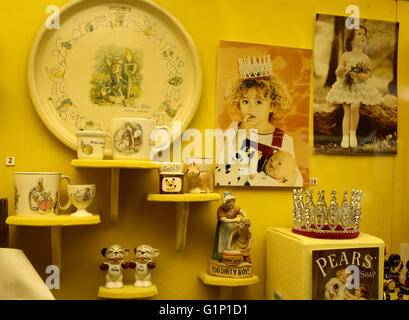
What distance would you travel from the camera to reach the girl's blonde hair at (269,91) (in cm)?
195

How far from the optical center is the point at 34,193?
5.18 ft

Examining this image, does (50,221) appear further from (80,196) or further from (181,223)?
(181,223)

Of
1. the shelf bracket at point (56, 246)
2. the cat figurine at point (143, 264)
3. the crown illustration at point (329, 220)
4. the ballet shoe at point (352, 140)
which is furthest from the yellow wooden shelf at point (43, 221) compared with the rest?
the ballet shoe at point (352, 140)

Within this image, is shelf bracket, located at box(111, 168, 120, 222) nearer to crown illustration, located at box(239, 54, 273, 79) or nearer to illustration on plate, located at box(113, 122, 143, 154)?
illustration on plate, located at box(113, 122, 143, 154)

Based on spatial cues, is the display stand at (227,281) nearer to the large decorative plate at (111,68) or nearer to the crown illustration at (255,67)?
the large decorative plate at (111,68)

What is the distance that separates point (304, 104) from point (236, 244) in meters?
0.66

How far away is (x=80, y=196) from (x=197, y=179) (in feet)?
1.34

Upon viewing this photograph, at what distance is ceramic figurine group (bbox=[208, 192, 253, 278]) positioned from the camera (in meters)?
1.76

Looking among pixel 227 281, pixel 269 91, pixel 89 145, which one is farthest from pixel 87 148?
pixel 269 91

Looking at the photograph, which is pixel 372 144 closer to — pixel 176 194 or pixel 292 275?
pixel 292 275

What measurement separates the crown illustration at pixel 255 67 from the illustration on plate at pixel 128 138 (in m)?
0.53

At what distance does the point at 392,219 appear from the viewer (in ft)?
6.93

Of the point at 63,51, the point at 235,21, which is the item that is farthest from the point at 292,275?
the point at 63,51

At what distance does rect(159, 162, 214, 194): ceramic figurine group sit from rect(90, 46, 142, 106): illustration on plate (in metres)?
0.33
